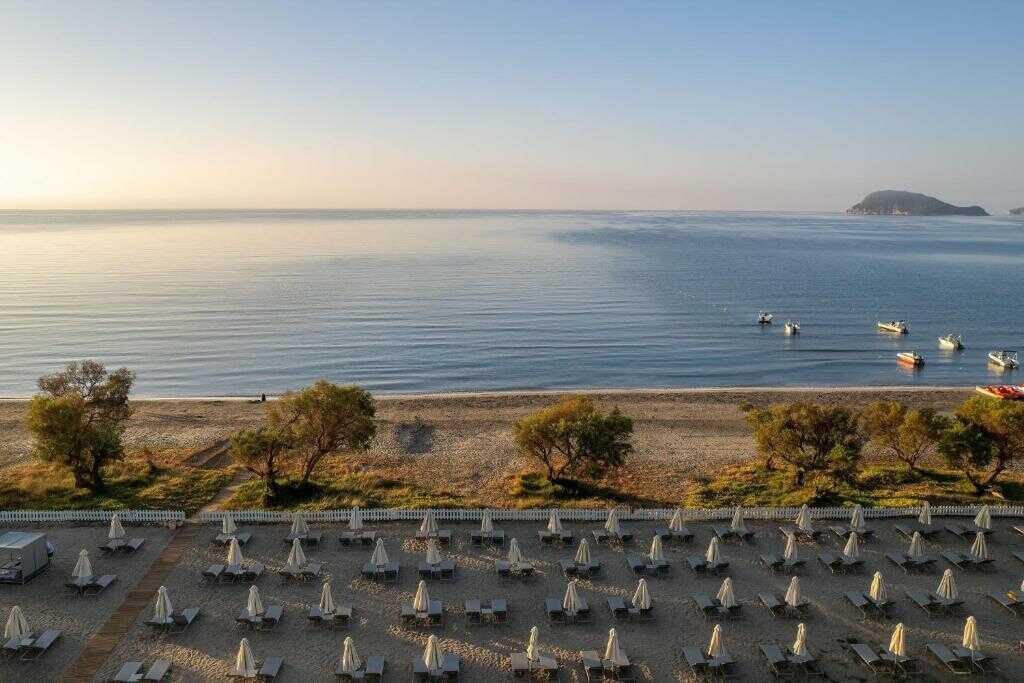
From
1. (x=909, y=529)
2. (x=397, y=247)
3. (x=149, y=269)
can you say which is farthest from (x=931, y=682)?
(x=397, y=247)

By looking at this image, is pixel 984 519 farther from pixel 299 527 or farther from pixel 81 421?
pixel 81 421

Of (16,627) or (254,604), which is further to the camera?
(254,604)

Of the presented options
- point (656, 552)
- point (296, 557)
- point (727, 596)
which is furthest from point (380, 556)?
point (727, 596)

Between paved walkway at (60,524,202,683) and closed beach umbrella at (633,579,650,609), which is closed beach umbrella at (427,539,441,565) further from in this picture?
paved walkway at (60,524,202,683)

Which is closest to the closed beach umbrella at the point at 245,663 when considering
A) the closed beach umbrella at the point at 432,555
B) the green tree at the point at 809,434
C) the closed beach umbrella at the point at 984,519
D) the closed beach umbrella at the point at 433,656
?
the closed beach umbrella at the point at 433,656

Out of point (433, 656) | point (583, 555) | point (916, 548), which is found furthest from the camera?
point (916, 548)

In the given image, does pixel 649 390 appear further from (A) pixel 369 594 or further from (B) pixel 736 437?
(A) pixel 369 594
